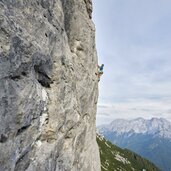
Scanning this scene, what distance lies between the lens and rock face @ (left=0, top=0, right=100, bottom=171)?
1756 centimetres

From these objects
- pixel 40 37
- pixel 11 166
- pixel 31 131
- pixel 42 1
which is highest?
pixel 42 1

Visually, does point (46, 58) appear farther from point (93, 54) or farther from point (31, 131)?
point (93, 54)

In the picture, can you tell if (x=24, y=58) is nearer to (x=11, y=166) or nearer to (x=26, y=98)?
(x=26, y=98)

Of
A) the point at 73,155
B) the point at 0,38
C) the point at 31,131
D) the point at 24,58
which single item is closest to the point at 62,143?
the point at 73,155

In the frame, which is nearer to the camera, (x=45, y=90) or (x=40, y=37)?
(x=40, y=37)

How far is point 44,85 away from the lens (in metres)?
23.6

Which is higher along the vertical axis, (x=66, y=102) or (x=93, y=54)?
(x=93, y=54)

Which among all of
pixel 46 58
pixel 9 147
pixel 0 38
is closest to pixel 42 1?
pixel 46 58

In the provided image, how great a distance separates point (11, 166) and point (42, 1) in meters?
14.1

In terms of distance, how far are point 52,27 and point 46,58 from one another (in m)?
3.47

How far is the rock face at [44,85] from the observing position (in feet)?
57.6

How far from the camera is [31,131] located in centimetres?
2100

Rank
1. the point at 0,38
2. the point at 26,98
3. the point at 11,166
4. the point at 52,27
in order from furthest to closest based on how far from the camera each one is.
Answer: the point at 52,27 < the point at 26,98 < the point at 11,166 < the point at 0,38

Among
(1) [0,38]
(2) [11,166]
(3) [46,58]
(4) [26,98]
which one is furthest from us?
(3) [46,58]
